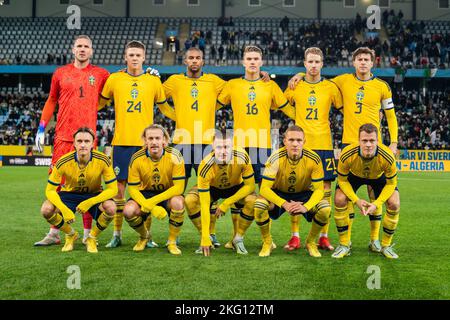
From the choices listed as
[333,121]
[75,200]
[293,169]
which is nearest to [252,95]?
[293,169]

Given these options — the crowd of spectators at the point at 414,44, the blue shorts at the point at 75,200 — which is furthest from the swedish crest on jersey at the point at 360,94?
the crowd of spectators at the point at 414,44

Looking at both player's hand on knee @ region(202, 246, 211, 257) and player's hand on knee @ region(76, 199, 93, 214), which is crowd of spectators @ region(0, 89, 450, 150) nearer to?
player's hand on knee @ region(202, 246, 211, 257)

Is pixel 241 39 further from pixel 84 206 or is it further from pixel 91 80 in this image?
pixel 84 206

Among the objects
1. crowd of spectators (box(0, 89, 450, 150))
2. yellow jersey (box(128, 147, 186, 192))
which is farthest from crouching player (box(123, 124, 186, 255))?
crowd of spectators (box(0, 89, 450, 150))

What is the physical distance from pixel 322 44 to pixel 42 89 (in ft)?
55.2

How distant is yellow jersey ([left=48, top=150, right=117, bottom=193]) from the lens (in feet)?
18.9

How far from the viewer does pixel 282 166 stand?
565 centimetres

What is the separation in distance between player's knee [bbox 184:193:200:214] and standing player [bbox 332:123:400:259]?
150 centimetres

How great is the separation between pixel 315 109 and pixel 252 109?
73 cm

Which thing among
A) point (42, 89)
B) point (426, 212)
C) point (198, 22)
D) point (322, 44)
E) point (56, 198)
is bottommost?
point (426, 212)

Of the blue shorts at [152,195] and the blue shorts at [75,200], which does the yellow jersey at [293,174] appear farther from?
the blue shorts at [75,200]
